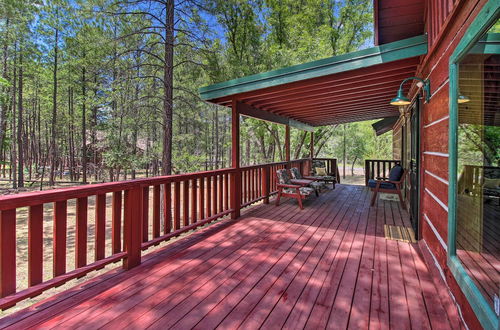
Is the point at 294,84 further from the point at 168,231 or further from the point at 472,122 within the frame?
the point at 168,231

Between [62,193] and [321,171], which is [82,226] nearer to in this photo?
[62,193]

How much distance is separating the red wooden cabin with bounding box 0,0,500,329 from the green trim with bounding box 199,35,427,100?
0.02m

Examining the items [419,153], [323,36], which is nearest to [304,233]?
[419,153]

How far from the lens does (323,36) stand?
36.0 feet

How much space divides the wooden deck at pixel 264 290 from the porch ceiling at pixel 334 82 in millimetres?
2280

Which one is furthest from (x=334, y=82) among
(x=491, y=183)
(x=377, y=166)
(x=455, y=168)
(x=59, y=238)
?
(x=377, y=166)

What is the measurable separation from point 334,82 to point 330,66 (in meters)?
0.46

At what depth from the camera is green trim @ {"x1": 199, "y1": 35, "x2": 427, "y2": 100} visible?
2.78 m

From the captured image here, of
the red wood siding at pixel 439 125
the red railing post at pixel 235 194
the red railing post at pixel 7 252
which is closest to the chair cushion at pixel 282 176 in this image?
the red railing post at pixel 235 194

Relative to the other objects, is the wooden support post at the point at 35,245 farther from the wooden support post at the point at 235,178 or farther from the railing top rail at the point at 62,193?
the wooden support post at the point at 235,178

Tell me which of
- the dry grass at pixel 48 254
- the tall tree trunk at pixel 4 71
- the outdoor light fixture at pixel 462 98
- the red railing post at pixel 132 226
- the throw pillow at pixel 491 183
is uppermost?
the tall tree trunk at pixel 4 71

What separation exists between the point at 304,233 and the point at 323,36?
10.5 m

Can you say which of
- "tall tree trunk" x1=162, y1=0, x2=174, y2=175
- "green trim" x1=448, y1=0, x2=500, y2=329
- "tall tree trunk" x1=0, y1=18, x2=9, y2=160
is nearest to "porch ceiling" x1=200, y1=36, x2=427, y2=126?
"green trim" x1=448, y1=0, x2=500, y2=329

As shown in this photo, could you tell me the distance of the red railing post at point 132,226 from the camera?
244cm
